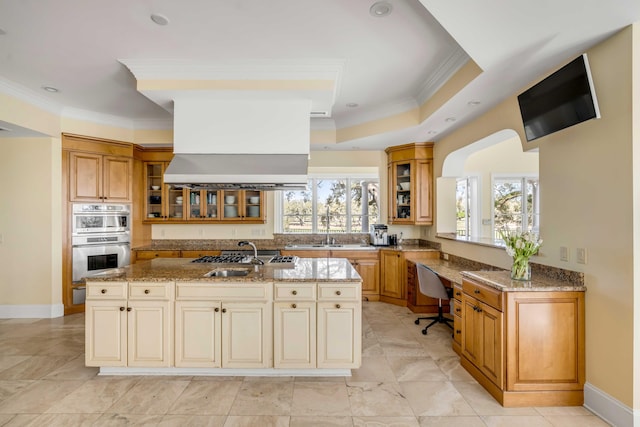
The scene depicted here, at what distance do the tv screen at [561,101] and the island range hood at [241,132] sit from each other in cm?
201

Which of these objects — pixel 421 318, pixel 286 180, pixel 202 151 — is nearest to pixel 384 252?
pixel 421 318

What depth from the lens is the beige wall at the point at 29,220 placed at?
425 cm

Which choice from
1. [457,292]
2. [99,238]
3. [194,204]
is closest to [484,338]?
[457,292]

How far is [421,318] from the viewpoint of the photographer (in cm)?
394

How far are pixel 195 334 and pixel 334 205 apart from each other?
3.56 metres

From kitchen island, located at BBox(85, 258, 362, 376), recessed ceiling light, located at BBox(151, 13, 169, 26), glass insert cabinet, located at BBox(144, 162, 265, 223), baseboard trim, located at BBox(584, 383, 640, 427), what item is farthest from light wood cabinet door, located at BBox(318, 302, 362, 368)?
glass insert cabinet, located at BBox(144, 162, 265, 223)

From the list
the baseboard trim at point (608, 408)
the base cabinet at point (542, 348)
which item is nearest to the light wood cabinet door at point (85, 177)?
A: the base cabinet at point (542, 348)

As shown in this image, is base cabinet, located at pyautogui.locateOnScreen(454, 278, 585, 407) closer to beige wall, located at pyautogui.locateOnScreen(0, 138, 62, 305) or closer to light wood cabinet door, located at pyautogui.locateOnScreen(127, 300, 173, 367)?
light wood cabinet door, located at pyautogui.locateOnScreen(127, 300, 173, 367)

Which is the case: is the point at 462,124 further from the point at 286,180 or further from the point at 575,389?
the point at 575,389

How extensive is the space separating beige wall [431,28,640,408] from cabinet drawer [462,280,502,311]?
598 mm

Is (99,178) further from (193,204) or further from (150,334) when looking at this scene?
(150,334)

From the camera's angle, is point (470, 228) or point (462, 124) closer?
point (462, 124)

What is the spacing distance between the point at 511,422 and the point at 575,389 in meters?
0.61

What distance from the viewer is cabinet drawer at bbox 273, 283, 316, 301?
2631 millimetres
